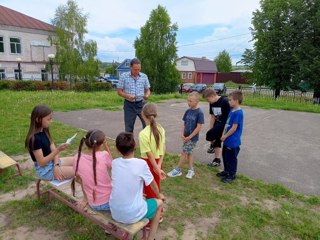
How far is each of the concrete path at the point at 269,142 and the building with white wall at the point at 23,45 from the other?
23.3 m

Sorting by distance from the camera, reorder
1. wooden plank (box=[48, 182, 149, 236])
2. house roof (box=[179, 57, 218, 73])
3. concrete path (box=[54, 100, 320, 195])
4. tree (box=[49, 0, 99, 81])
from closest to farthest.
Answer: wooden plank (box=[48, 182, 149, 236]), concrete path (box=[54, 100, 320, 195]), tree (box=[49, 0, 99, 81]), house roof (box=[179, 57, 218, 73])

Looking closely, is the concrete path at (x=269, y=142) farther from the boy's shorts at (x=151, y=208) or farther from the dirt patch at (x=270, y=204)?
the boy's shorts at (x=151, y=208)

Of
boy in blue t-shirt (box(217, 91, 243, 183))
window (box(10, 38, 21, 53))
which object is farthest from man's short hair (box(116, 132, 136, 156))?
window (box(10, 38, 21, 53))

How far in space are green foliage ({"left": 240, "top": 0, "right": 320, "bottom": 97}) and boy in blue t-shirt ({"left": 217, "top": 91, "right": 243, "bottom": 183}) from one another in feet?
64.1

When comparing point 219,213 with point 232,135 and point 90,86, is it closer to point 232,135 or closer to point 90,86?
point 232,135

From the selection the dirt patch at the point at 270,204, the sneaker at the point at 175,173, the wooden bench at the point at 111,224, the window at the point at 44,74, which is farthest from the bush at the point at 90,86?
the dirt patch at the point at 270,204

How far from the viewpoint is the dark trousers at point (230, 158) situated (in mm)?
3818

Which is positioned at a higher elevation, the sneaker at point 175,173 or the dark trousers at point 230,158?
the dark trousers at point 230,158

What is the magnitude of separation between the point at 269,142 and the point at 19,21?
104 ft

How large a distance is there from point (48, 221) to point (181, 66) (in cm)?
4891

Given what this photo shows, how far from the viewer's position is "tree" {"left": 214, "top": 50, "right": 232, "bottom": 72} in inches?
2388

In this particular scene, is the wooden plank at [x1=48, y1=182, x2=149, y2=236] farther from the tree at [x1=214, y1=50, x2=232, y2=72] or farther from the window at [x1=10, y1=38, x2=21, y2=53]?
the tree at [x1=214, y1=50, x2=232, y2=72]

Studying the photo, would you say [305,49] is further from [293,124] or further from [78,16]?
[78,16]

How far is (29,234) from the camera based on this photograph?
2.61 metres
